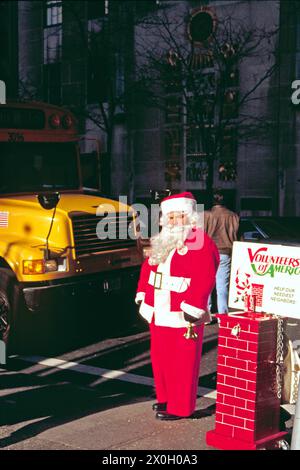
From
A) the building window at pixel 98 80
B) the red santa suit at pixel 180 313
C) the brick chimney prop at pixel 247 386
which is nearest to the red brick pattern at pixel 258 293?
the brick chimney prop at pixel 247 386

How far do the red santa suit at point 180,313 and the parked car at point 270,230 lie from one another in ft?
25.6

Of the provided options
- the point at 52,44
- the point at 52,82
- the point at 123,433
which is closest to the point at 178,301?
the point at 123,433

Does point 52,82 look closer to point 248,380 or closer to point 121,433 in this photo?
point 121,433

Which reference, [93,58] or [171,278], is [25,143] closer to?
[171,278]

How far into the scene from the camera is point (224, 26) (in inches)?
963

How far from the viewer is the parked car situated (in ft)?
46.1

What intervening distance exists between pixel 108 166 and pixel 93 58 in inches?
147

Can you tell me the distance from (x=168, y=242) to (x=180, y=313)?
0.59 m

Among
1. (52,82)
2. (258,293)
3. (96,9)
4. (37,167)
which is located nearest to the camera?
(258,293)

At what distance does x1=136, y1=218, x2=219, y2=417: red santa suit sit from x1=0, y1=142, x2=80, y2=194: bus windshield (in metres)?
4.29

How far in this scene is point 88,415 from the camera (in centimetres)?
652

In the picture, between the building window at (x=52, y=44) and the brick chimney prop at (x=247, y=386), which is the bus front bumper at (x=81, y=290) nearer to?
the brick chimney prop at (x=247, y=386)
